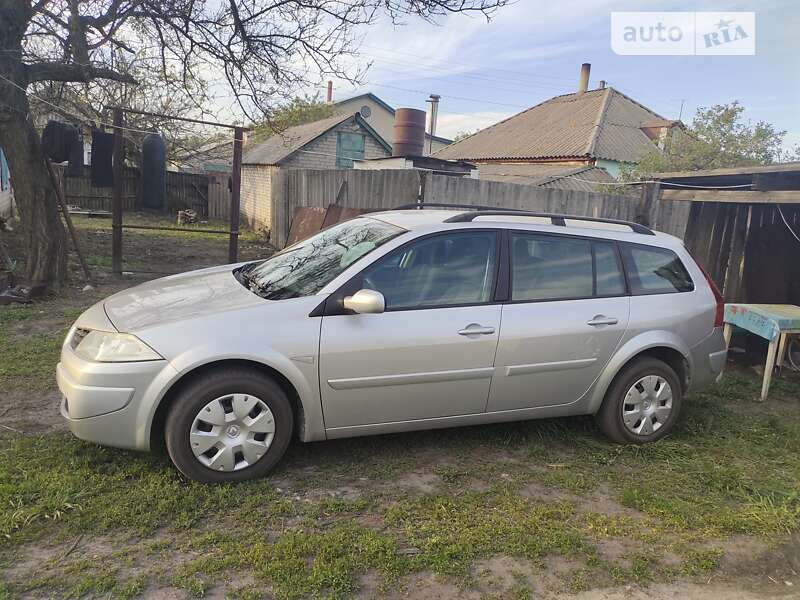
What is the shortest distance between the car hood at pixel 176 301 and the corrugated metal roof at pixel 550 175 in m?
13.9

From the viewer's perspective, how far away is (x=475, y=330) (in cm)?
365

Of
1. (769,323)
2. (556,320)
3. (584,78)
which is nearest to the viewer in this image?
(556,320)

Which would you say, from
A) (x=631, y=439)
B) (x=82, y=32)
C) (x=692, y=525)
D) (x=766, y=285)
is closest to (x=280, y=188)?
(x=82, y=32)

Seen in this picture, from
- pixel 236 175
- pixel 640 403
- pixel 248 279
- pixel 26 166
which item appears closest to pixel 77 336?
pixel 248 279

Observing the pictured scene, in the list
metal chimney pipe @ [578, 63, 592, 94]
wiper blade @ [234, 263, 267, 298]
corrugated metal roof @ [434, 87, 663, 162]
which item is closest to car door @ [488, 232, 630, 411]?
wiper blade @ [234, 263, 267, 298]

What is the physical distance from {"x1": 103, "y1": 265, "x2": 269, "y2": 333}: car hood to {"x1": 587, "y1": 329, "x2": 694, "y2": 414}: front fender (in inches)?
95.1

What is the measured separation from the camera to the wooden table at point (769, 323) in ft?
17.6

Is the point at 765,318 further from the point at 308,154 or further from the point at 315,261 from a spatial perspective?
the point at 308,154

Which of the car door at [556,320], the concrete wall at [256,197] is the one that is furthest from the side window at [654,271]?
the concrete wall at [256,197]

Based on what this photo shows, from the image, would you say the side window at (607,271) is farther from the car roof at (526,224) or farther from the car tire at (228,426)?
the car tire at (228,426)

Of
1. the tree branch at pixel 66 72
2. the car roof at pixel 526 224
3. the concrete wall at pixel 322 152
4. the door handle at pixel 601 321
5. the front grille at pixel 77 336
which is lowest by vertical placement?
the front grille at pixel 77 336

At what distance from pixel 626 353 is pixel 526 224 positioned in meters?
1.16

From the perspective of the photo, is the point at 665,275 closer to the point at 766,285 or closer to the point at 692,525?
the point at 692,525

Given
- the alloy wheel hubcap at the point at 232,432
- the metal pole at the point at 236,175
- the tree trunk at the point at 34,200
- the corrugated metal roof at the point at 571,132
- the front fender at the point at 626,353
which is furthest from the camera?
the corrugated metal roof at the point at 571,132
